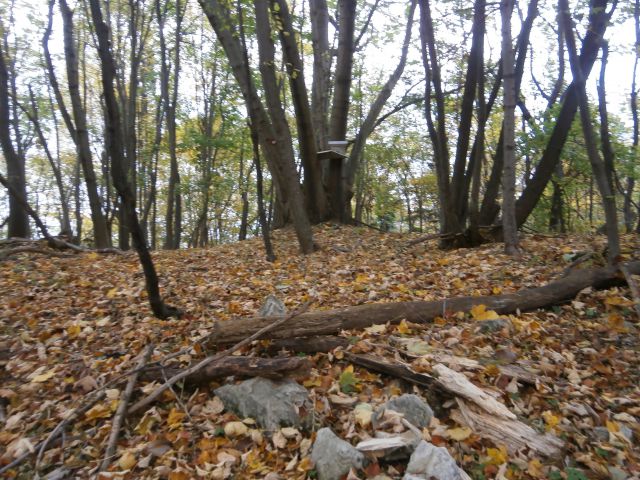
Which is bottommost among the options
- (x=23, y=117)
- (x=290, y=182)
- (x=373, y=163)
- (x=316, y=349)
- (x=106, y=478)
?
(x=106, y=478)

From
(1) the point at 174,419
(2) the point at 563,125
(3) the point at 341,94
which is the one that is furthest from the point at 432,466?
(3) the point at 341,94

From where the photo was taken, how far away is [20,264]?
297 inches

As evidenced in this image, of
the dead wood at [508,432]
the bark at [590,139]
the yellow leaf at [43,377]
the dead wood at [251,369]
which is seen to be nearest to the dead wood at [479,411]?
the dead wood at [508,432]

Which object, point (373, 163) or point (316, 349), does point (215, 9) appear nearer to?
point (316, 349)

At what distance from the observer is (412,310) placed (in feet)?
14.5

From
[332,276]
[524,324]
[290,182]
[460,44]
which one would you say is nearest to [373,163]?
[460,44]

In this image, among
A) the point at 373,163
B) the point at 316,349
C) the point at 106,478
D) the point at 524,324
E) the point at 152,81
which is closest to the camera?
the point at 106,478

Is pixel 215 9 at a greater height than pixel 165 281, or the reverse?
pixel 215 9

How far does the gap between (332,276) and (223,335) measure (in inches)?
111

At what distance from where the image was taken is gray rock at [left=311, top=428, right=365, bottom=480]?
8.59 feet

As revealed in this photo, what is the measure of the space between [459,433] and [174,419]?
2.02 meters

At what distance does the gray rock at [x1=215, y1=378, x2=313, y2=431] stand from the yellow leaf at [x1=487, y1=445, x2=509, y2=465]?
1.20 metres

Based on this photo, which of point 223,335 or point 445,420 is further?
point 223,335

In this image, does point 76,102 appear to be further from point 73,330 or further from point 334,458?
point 334,458
